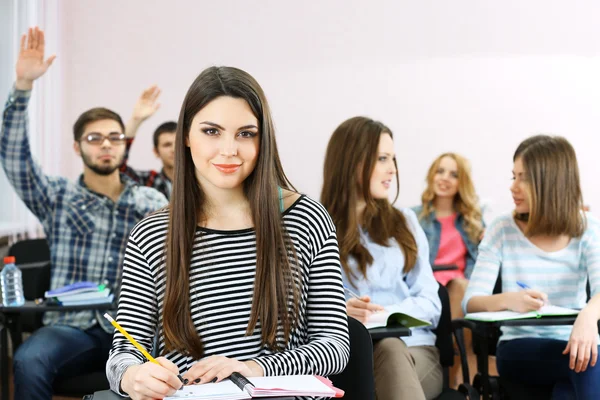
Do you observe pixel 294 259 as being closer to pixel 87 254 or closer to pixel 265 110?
pixel 265 110

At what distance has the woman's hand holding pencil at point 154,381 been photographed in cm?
134

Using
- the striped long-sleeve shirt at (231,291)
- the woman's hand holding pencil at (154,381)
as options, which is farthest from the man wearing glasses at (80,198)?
the woman's hand holding pencil at (154,381)

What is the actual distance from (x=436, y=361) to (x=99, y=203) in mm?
1543

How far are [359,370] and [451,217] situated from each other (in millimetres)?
2970

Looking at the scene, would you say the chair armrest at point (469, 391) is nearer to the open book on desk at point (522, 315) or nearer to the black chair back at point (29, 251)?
the open book on desk at point (522, 315)

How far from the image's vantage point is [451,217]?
4.65m

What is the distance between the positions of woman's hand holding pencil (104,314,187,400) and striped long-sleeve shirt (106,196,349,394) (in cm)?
19

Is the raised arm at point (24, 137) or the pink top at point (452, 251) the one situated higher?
the raised arm at point (24, 137)

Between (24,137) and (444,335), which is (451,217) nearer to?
(444,335)

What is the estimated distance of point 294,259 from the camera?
A: 169 cm

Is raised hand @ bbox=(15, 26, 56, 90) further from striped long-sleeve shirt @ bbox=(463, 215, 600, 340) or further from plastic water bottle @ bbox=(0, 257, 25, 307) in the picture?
striped long-sleeve shirt @ bbox=(463, 215, 600, 340)

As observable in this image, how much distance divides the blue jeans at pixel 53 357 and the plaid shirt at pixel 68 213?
29 cm

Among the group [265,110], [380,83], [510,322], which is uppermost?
[380,83]

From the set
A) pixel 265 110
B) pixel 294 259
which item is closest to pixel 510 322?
pixel 294 259
